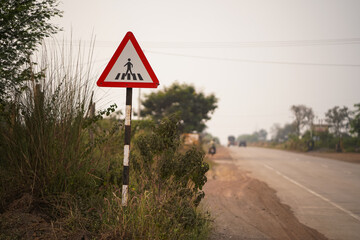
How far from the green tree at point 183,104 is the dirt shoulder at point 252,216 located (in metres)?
16.2

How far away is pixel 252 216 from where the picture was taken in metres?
7.00

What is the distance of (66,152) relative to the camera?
444 centimetres

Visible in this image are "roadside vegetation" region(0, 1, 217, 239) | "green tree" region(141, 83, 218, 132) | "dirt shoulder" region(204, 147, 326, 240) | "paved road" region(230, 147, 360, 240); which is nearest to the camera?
"roadside vegetation" region(0, 1, 217, 239)

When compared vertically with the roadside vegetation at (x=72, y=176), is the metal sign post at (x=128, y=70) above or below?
above

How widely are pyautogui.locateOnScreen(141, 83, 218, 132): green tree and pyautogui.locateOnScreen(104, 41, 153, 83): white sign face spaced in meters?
21.9

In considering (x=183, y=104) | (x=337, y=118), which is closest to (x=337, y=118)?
(x=337, y=118)

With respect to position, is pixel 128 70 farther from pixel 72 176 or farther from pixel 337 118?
pixel 337 118

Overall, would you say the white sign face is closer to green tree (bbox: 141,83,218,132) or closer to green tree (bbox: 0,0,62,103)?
green tree (bbox: 0,0,62,103)

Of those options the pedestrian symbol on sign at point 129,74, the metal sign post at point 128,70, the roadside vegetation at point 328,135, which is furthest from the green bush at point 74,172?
the roadside vegetation at point 328,135

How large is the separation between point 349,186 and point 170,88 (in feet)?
58.6

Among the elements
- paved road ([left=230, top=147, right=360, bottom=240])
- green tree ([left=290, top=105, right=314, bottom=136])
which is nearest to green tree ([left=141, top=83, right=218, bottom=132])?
paved road ([left=230, top=147, right=360, bottom=240])

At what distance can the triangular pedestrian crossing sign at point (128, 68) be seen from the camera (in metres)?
4.46

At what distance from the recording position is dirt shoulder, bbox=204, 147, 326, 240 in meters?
5.55

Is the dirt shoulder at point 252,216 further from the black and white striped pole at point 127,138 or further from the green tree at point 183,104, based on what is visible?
the green tree at point 183,104
